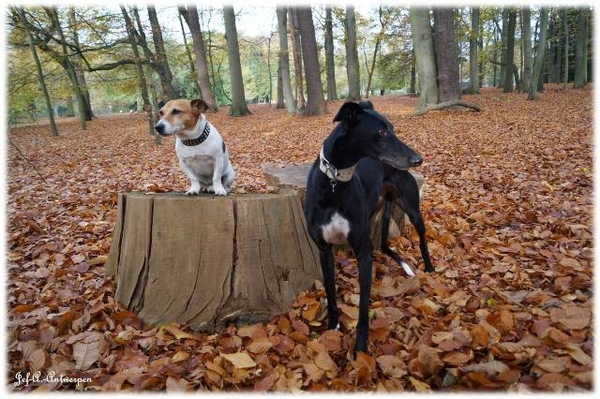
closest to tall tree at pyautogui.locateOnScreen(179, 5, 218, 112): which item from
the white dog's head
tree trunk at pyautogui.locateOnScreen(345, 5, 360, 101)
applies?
tree trunk at pyautogui.locateOnScreen(345, 5, 360, 101)

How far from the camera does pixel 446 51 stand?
46.3 ft

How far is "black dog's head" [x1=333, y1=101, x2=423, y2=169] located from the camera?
268 cm

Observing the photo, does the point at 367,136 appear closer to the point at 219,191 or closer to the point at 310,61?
the point at 219,191

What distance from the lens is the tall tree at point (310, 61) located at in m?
16.6

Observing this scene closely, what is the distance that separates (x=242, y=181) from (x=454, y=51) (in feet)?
37.2

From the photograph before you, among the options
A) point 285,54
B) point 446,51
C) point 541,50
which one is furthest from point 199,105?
point 541,50

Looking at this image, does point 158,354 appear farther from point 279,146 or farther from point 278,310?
point 279,146

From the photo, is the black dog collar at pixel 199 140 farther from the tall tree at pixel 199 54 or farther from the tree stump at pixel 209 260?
the tall tree at pixel 199 54

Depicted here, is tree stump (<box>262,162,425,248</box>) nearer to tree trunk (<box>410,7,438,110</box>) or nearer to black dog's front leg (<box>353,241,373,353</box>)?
black dog's front leg (<box>353,241,373,353</box>)

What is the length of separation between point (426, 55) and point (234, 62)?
10865mm

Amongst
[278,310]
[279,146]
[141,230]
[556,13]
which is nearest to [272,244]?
[278,310]

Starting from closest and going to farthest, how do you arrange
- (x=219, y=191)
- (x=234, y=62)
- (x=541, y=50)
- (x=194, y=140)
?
1. (x=219, y=191)
2. (x=194, y=140)
3. (x=541, y=50)
4. (x=234, y=62)

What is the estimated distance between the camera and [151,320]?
3.12 meters

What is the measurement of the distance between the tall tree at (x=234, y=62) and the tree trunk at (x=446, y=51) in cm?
1089
